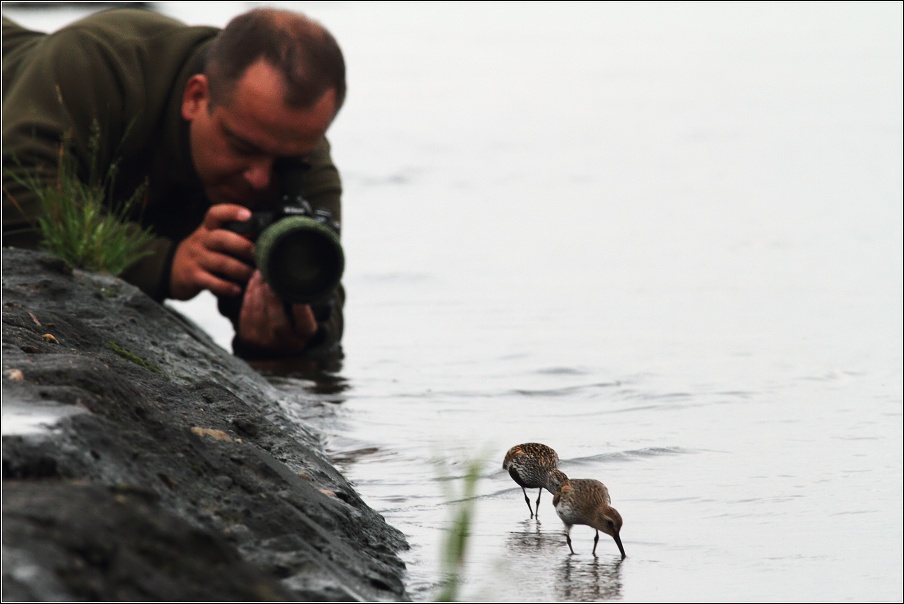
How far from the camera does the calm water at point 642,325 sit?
393 cm

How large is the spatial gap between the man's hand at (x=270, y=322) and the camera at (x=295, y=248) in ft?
1.01

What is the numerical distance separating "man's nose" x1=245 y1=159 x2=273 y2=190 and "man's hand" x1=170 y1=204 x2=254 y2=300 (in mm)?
468

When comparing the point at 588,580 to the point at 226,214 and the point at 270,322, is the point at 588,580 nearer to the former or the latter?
the point at 226,214

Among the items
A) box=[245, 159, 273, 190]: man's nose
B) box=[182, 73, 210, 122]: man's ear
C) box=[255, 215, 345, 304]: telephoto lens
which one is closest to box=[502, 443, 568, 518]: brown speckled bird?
box=[255, 215, 345, 304]: telephoto lens

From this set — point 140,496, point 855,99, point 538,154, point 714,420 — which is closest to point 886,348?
point 714,420

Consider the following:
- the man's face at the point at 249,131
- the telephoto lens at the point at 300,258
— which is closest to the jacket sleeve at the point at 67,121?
the man's face at the point at 249,131

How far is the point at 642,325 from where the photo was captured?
8742mm

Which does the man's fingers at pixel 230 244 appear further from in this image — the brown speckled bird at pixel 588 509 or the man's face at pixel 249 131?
the brown speckled bird at pixel 588 509

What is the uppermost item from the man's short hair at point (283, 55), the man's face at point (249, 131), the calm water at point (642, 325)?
the man's short hair at point (283, 55)

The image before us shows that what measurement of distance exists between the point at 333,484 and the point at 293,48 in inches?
137

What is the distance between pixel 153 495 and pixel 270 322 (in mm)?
4618

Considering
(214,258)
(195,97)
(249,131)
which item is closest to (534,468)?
(214,258)

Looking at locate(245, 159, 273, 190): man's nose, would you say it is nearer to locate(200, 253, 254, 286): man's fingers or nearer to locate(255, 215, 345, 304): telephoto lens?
locate(200, 253, 254, 286): man's fingers

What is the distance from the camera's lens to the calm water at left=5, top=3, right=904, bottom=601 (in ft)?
12.9
